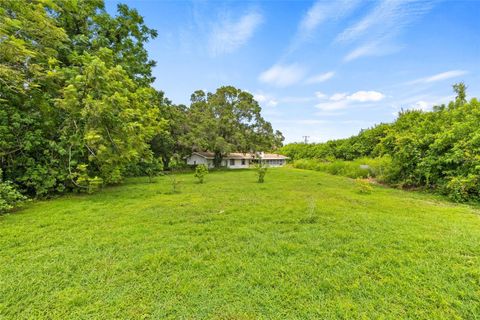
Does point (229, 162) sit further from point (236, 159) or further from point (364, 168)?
point (364, 168)

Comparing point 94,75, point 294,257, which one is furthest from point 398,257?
point 94,75

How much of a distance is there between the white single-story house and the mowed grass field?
18543 mm

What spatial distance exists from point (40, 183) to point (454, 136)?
15.6m

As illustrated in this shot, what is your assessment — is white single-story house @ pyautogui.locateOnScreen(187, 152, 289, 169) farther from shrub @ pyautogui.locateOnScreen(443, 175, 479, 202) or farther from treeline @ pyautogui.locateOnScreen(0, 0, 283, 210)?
shrub @ pyautogui.locateOnScreen(443, 175, 479, 202)

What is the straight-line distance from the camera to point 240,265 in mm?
2799

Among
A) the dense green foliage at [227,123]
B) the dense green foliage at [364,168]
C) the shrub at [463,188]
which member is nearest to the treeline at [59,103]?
the dense green foliage at [227,123]

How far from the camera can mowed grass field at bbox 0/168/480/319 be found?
6.77ft

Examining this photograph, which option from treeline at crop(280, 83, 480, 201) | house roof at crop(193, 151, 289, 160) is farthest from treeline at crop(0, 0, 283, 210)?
house roof at crop(193, 151, 289, 160)

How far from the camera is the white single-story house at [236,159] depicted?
25153 mm

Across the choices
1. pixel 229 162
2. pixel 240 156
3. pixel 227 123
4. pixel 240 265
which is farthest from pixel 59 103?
pixel 240 156

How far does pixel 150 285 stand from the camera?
7.89 feet

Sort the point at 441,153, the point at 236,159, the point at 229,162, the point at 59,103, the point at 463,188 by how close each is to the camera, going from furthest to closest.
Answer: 1. the point at 236,159
2. the point at 229,162
3. the point at 441,153
4. the point at 463,188
5. the point at 59,103

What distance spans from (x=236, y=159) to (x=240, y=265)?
26069 millimetres

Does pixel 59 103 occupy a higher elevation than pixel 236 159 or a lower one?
higher
